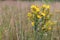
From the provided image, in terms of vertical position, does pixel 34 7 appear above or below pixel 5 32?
above

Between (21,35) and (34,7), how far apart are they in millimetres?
278

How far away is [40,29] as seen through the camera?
7.07 ft

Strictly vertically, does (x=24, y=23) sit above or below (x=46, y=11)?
below

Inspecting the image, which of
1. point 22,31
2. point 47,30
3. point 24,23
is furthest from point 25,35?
point 24,23

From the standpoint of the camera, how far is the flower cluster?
2105 millimetres

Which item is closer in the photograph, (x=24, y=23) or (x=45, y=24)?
(x=45, y=24)

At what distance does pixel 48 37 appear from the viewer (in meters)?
2.19

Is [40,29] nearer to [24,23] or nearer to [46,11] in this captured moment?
[46,11]

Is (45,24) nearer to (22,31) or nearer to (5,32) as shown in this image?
(22,31)

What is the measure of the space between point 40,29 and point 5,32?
1.06ft

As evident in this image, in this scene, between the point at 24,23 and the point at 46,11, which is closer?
the point at 46,11

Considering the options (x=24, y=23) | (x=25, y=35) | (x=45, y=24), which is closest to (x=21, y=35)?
(x=25, y=35)

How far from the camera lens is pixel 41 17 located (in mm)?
2115

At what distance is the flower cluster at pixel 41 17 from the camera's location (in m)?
2.11
